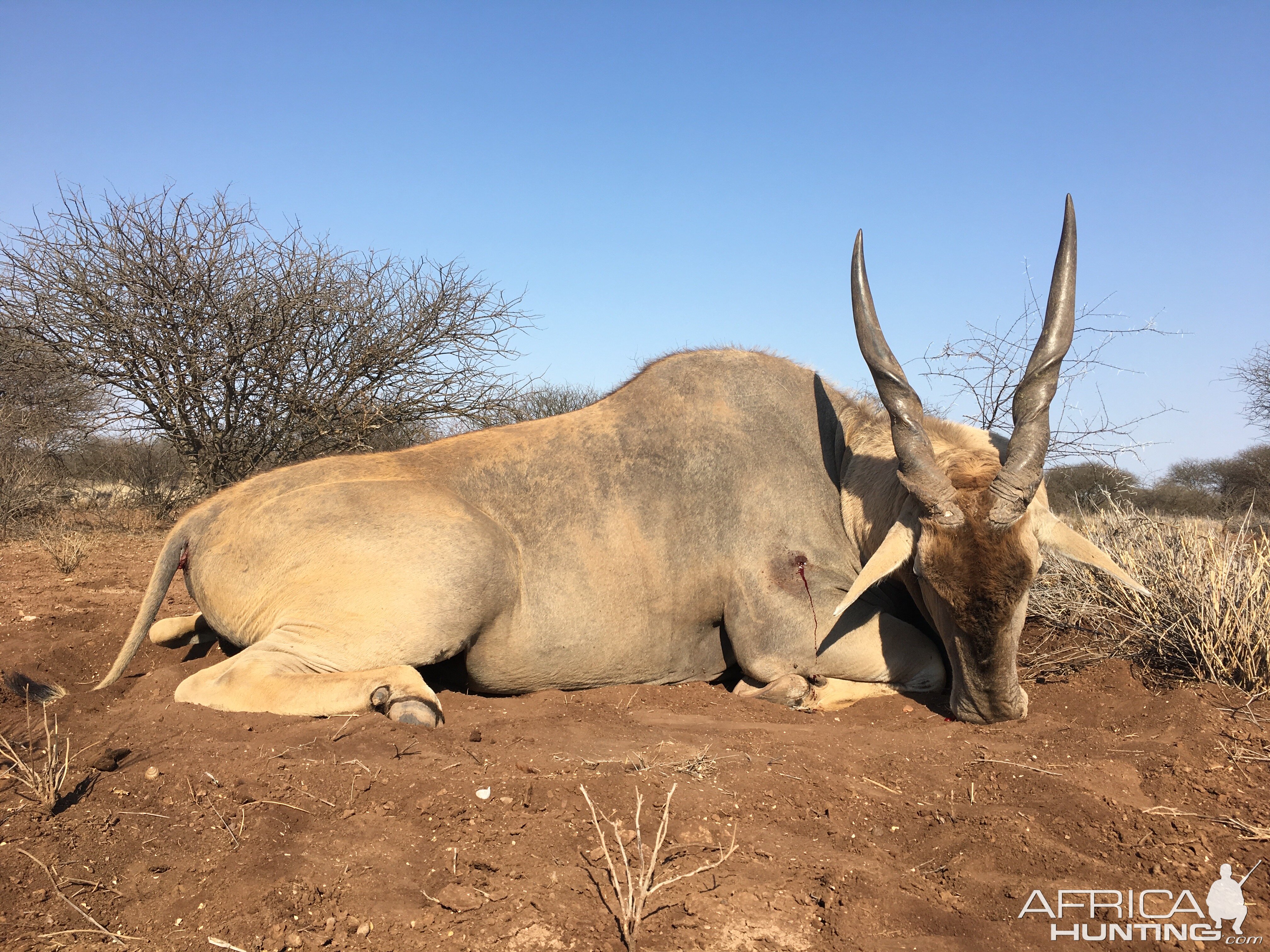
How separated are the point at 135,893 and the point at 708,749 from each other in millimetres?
2135

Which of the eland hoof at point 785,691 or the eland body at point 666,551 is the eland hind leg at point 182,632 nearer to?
the eland body at point 666,551

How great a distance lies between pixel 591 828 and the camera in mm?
2816

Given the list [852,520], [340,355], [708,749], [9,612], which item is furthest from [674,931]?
[340,355]

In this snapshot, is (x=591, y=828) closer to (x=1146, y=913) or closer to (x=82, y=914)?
(x=82, y=914)

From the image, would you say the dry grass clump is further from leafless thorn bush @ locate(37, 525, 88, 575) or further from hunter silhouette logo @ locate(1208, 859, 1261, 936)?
leafless thorn bush @ locate(37, 525, 88, 575)

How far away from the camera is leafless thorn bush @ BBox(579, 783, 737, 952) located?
2.25 m

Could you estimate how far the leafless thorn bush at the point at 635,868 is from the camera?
225 centimetres

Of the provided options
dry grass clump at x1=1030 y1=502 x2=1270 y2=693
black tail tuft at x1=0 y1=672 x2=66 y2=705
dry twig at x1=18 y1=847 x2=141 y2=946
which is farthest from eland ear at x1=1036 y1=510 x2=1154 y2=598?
black tail tuft at x1=0 y1=672 x2=66 y2=705

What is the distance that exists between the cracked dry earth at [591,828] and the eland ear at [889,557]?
0.74 meters

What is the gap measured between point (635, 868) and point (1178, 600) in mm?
4016

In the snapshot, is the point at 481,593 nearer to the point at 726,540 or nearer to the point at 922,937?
the point at 726,540

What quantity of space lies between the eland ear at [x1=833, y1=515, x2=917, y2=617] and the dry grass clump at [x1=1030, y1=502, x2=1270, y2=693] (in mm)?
1563

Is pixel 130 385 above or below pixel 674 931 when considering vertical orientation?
above

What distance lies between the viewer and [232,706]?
13.9 feet
